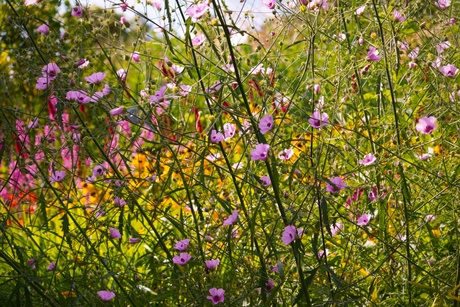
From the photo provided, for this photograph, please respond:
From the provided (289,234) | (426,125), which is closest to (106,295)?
(289,234)

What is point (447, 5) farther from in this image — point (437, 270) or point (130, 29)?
point (130, 29)

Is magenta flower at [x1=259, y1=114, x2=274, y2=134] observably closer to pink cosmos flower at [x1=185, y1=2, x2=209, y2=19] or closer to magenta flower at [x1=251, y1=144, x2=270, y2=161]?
magenta flower at [x1=251, y1=144, x2=270, y2=161]

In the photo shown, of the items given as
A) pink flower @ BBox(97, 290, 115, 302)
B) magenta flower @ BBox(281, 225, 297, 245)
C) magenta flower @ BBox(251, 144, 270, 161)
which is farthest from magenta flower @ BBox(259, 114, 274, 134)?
pink flower @ BBox(97, 290, 115, 302)

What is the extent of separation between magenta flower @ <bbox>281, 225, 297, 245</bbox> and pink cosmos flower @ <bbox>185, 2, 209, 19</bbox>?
1.59ft

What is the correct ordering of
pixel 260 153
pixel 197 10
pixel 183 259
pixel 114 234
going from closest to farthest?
pixel 260 153 → pixel 197 10 → pixel 183 259 → pixel 114 234

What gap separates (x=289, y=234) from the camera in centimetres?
148

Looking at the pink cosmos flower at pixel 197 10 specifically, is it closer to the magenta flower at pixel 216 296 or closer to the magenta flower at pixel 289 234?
the magenta flower at pixel 289 234

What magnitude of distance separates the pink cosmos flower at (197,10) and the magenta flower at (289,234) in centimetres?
48

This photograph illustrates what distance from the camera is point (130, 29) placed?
207 centimetres

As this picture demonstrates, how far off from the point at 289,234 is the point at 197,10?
52 cm

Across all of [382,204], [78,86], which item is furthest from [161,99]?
[382,204]

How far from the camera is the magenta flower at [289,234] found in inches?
58.0

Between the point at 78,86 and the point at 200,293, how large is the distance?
567 millimetres

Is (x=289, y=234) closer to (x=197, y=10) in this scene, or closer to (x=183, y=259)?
(x=183, y=259)
